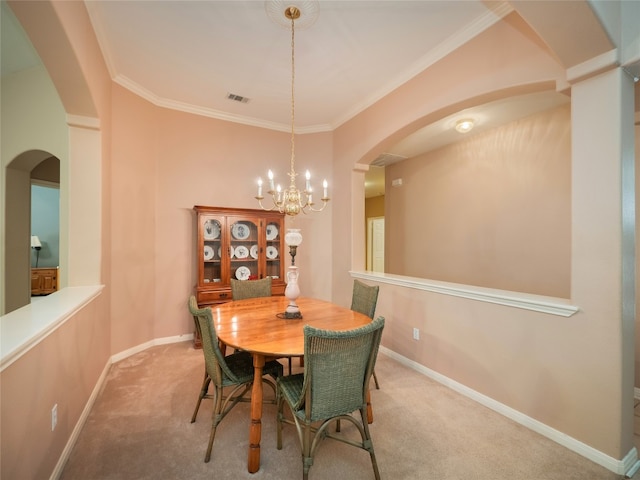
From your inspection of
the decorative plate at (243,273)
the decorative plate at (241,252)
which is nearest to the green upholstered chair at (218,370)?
the decorative plate at (243,273)

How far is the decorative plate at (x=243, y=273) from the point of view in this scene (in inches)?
154

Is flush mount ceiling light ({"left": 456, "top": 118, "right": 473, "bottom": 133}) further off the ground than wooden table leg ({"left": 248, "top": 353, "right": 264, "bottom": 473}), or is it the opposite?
flush mount ceiling light ({"left": 456, "top": 118, "right": 473, "bottom": 133})

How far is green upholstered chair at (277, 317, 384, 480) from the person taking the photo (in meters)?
1.45

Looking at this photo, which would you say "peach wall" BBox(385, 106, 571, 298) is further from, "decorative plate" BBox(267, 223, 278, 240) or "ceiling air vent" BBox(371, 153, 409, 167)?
"decorative plate" BBox(267, 223, 278, 240)

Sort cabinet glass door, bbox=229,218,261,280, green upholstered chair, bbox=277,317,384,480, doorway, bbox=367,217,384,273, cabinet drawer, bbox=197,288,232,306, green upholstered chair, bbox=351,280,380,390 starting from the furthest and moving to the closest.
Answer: doorway, bbox=367,217,384,273 → cabinet glass door, bbox=229,218,261,280 → cabinet drawer, bbox=197,288,232,306 → green upholstered chair, bbox=351,280,380,390 → green upholstered chair, bbox=277,317,384,480

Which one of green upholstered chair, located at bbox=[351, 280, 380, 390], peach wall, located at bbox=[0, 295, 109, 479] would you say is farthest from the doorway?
peach wall, located at bbox=[0, 295, 109, 479]

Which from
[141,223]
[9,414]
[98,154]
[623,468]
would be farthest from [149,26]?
[623,468]

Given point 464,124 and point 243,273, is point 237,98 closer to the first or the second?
point 243,273

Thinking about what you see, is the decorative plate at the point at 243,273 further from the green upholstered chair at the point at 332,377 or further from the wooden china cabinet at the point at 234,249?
the green upholstered chair at the point at 332,377

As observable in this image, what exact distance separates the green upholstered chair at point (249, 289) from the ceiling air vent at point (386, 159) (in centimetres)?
284

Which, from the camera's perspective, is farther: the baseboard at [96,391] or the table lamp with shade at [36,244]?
the table lamp with shade at [36,244]

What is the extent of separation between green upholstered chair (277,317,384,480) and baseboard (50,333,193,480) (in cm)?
136

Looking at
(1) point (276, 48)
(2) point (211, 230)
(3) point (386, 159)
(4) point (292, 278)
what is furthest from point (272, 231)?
(3) point (386, 159)

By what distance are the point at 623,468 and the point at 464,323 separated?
116 cm
